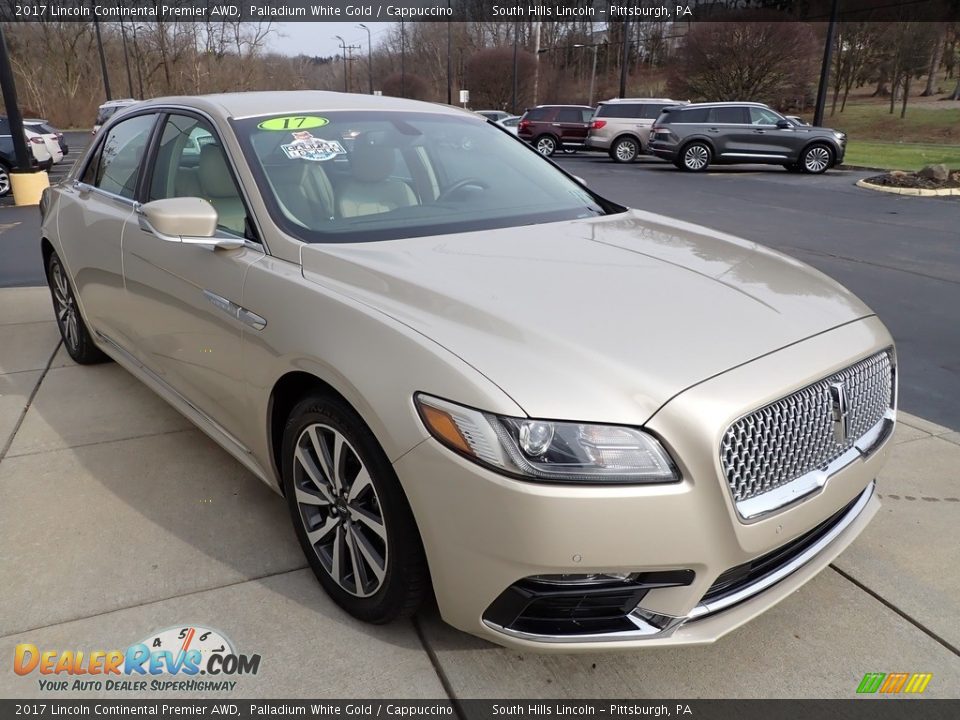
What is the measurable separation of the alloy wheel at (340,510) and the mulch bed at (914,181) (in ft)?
50.2

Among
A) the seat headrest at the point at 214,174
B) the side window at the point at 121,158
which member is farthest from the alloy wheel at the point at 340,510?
the side window at the point at 121,158

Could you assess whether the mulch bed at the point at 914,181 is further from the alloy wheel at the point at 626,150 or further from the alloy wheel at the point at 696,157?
the alloy wheel at the point at 626,150

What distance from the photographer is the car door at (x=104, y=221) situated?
367cm

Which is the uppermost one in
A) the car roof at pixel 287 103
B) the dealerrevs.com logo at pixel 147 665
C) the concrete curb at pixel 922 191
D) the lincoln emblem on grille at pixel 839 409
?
the car roof at pixel 287 103

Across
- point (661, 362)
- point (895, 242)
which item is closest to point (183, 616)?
point (661, 362)

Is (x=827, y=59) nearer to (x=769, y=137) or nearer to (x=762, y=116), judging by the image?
(x=762, y=116)

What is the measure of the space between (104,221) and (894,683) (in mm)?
3864

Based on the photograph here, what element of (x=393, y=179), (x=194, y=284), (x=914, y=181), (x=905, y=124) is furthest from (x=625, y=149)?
(x=905, y=124)

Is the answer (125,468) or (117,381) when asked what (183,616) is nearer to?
(125,468)

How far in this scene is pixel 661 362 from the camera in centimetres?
194

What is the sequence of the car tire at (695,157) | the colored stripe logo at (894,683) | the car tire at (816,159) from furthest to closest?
1. the car tire at (695,157)
2. the car tire at (816,159)
3. the colored stripe logo at (894,683)

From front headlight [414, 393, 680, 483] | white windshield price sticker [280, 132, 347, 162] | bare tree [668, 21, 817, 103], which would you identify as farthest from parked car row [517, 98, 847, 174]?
bare tree [668, 21, 817, 103]

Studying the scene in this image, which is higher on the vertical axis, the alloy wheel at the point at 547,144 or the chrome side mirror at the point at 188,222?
the chrome side mirror at the point at 188,222

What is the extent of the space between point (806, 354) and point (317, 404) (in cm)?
144
